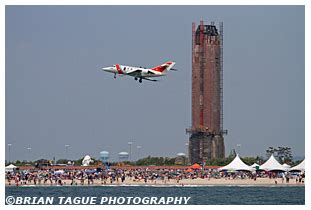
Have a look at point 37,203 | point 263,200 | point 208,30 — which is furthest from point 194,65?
point 37,203

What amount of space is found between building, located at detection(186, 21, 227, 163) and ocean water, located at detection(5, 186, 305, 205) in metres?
51.4

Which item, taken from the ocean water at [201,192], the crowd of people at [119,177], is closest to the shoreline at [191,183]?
the crowd of people at [119,177]

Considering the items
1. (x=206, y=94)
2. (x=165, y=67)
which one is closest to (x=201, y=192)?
(x=165, y=67)

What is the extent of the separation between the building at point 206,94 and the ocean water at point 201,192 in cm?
5142

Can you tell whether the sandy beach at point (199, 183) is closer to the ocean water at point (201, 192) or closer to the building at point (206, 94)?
the ocean water at point (201, 192)

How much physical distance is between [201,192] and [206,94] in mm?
62917

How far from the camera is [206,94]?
493 feet

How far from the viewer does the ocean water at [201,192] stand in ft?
258

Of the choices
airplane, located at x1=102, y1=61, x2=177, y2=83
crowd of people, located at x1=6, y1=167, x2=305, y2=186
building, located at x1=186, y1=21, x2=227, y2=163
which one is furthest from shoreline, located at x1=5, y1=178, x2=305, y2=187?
building, located at x1=186, y1=21, x2=227, y2=163

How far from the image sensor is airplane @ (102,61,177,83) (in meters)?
80.1

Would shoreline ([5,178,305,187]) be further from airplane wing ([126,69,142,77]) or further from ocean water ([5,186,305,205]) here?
airplane wing ([126,69,142,77])

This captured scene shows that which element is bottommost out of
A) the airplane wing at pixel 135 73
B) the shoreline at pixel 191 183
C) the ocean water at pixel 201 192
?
the ocean water at pixel 201 192
